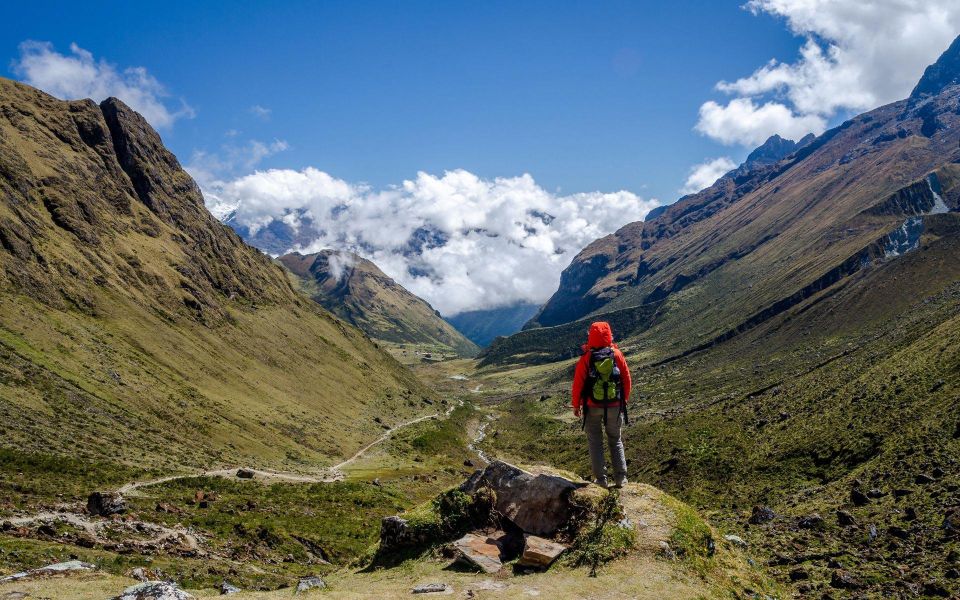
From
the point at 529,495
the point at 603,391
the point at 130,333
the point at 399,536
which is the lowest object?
the point at 399,536

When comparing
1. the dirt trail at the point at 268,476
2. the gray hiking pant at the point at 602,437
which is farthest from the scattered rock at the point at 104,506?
the gray hiking pant at the point at 602,437

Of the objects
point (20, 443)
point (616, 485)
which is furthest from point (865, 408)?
point (20, 443)

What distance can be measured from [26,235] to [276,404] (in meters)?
59.6

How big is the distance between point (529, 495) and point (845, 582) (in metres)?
11.5

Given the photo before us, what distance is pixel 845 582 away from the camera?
67.5ft

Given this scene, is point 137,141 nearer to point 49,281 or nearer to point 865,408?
point 49,281

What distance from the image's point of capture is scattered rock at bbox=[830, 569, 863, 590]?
2048 centimetres

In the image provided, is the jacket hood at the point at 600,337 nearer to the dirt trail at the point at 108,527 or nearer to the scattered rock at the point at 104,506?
the dirt trail at the point at 108,527

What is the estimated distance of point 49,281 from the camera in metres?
112

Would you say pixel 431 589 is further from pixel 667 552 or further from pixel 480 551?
pixel 667 552

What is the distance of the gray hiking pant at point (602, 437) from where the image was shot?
21281mm

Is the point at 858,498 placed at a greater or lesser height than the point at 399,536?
lesser

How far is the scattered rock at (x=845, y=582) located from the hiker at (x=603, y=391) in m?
8.04

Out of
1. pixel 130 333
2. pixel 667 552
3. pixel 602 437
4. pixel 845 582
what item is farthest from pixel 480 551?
pixel 130 333
